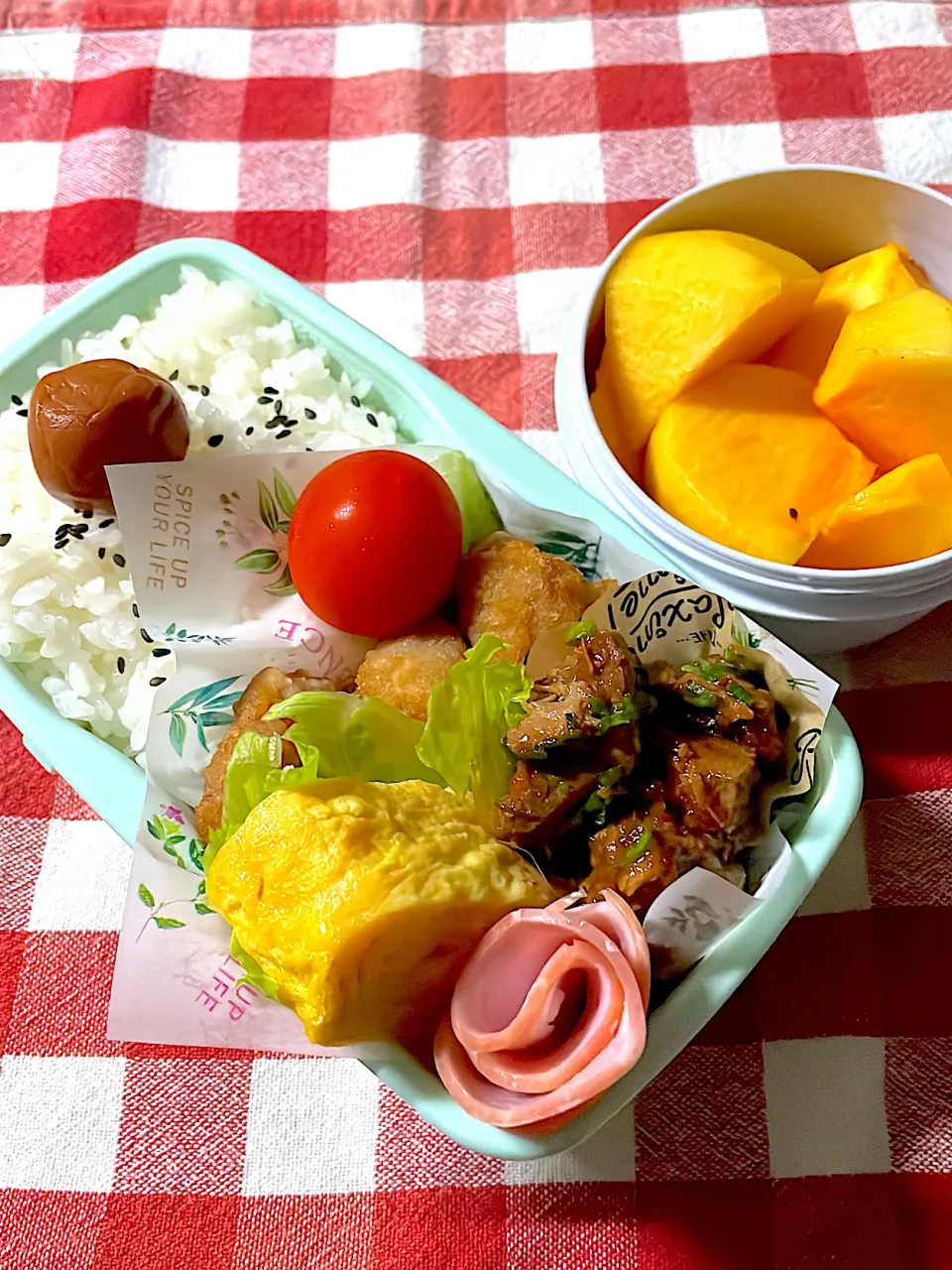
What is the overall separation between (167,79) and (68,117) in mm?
157

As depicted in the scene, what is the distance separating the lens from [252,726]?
896mm

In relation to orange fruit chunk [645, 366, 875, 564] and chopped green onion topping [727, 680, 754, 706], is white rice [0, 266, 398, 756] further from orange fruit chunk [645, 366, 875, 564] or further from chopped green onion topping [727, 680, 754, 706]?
chopped green onion topping [727, 680, 754, 706]

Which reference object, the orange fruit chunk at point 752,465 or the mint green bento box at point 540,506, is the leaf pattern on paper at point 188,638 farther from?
the orange fruit chunk at point 752,465

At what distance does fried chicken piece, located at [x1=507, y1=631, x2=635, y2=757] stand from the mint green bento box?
0.17 m

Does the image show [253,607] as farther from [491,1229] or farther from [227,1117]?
[491,1229]

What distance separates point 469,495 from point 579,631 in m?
0.22

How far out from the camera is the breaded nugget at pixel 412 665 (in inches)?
35.8

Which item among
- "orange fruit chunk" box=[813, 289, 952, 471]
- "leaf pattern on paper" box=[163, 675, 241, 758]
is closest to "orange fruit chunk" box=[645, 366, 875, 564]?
"orange fruit chunk" box=[813, 289, 952, 471]

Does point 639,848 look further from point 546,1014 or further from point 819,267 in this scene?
point 819,267

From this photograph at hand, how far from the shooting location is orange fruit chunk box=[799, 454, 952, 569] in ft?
3.42

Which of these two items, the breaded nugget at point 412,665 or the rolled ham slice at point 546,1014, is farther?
the breaded nugget at point 412,665

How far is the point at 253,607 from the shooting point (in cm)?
101

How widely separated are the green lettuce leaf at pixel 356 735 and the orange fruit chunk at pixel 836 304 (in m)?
0.60

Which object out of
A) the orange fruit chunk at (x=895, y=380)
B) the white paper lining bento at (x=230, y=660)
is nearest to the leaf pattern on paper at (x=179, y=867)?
the white paper lining bento at (x=230, y=660)
